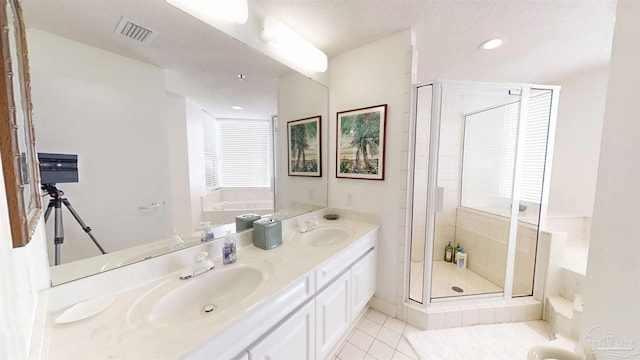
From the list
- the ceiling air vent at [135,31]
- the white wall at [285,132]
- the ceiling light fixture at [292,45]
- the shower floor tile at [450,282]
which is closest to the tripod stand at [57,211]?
the ceiling air vent at [135,31]

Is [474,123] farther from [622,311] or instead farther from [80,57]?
[80,57]

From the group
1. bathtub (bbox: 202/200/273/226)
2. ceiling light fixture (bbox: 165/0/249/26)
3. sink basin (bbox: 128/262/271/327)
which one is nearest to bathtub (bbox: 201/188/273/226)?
bathtub (bbox: 202/200/273/226)

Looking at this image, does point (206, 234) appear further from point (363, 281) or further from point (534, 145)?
point (534, 145)

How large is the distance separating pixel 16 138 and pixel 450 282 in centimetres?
299

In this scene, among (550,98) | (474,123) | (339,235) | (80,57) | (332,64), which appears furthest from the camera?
(474,123)

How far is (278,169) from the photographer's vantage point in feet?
5.77

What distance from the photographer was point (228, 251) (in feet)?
3.68

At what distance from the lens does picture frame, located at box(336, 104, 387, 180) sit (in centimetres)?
177

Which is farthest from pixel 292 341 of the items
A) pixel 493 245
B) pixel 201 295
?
pixel 493 245

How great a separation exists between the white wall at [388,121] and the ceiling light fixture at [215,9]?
98 cm

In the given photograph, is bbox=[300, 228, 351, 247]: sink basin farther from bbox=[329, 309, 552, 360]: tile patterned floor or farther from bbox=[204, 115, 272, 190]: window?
bbox=[329, 309, 552, 360]: tile patterned floor

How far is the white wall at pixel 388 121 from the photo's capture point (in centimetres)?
166

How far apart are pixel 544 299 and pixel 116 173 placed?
3.10 meters

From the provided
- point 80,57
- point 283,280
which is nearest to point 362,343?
point 283,280
